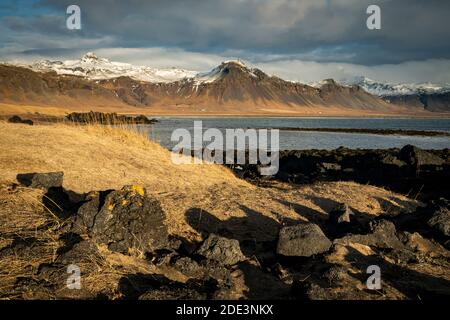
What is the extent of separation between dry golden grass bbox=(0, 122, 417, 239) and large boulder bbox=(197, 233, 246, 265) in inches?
45.5

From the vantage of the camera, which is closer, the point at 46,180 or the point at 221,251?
the point at 221,251

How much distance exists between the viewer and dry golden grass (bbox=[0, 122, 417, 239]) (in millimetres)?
9156

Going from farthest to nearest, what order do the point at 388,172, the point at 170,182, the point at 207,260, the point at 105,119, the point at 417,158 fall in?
the point at 105,119 < the point at 417,158 < the point at 388,172 < the point at 170,182 < the point at 207,260

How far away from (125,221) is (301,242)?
2879 mm

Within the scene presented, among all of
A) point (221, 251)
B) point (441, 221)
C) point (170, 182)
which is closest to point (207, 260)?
point (221, 251)

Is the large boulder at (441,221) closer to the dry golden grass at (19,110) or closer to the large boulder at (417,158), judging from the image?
the large boulder at (417,158)

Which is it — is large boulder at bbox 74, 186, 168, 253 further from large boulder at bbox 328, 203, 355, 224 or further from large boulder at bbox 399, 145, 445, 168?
large boulder at bbox 399, 145, 445, 168

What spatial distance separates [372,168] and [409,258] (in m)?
12.2

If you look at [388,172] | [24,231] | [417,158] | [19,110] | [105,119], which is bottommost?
[388,172]

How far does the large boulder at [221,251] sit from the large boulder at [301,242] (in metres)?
0.73

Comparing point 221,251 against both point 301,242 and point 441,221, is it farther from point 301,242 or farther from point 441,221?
point 441,221

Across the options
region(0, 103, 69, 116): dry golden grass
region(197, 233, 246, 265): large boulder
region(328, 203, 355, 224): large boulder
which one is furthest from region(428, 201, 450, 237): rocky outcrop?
region(0, 103, 69, 116): dry golden grass

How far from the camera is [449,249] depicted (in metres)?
7.77

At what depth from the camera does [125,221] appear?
Answer: 6.98 metres
